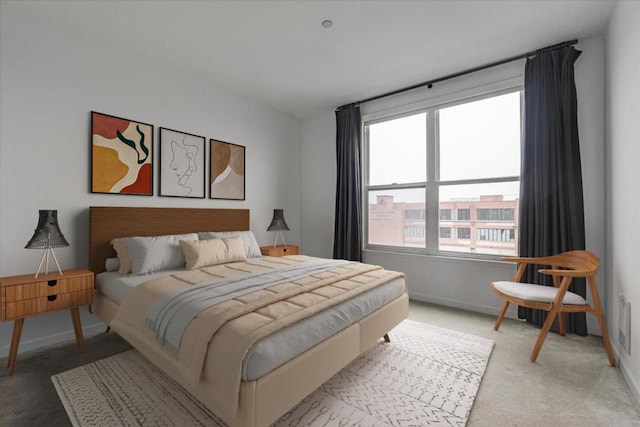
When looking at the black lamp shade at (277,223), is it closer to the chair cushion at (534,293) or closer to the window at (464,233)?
the window at (464,233)

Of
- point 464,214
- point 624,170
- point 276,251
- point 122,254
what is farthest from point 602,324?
point 122,254

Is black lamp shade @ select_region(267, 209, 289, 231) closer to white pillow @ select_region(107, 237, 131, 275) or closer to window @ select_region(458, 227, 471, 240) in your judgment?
white pillow @ select_region(107, 237, 131, 275)

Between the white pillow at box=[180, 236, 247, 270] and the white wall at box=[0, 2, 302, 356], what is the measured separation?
816 millimetres

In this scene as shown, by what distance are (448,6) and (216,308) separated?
111 inches

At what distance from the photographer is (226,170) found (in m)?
3.86

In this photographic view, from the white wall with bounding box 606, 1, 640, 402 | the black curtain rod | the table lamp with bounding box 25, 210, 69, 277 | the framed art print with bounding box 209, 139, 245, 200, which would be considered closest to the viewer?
the white wall with bounding box 606, 1, 640, 402

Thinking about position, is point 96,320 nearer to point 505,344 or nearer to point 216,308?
point 216,308

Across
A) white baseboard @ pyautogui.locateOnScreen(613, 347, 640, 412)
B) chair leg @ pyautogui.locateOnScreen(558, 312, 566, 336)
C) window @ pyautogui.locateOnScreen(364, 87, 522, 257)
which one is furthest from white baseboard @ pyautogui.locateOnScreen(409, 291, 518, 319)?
white baseboard @ pyautogui.locateOnScreen(613, 347, 640, 412)

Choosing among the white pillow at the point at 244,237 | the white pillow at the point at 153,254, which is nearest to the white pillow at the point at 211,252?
the white pillow at the point at 153,254

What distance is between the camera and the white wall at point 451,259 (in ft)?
8.85

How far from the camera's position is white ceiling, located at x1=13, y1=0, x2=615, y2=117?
7.67 ft

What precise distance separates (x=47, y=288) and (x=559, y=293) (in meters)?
3.87

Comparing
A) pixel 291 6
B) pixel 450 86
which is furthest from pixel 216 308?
pixel 450 86

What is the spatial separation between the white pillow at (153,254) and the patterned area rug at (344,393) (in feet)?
2.30
